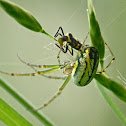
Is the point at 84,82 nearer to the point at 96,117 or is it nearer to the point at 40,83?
the point at 96,117

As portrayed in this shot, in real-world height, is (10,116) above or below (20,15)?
below

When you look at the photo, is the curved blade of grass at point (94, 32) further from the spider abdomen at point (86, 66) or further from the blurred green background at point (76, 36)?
the blurred green background at point (76, 36)

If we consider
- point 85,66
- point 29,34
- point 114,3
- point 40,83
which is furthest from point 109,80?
point 40,83

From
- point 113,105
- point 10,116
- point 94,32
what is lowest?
point 10,116

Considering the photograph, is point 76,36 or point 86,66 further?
point 76,36

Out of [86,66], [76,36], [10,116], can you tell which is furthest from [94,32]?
[76,36]

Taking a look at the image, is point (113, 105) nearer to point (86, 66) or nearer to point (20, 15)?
point (86, 66)

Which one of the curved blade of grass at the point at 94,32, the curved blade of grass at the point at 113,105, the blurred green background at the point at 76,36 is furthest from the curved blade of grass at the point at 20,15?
the blurred green background at the point at 76,36

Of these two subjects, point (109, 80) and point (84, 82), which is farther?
point (84, 82)
